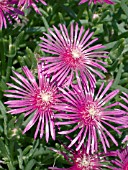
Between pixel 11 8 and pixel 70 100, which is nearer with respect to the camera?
pixel 70 100

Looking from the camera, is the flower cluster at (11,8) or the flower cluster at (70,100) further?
the flower cluster at (11,8)

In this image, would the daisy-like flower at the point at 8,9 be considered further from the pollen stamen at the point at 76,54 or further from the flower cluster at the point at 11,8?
the pollen stamen at the point at 76,54

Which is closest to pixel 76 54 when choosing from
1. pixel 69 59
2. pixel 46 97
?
pixel 69 59

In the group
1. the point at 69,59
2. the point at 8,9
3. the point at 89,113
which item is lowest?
the point at 89,113

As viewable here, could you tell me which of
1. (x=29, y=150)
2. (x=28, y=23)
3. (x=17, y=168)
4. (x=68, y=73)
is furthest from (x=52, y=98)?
→ (x=28, y=23)

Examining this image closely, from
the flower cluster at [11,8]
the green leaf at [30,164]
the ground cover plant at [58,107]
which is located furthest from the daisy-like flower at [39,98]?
the flower cluster at [11,8]

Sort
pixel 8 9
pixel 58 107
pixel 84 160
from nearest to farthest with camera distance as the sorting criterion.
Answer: pixel 58 107 < pixel 84 160 < pixel 8 9

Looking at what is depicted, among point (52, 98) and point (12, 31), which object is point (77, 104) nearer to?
point (52, 98)

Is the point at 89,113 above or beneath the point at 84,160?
above

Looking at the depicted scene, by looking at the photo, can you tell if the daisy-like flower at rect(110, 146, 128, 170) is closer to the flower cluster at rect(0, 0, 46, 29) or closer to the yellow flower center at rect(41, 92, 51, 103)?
the yellow flower center at rect(41, 92, 51, 103)

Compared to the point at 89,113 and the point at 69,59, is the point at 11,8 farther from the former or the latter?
the point at 89,113

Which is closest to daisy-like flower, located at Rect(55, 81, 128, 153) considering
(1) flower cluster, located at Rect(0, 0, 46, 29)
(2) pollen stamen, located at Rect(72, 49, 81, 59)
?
(2) pollen stamen, located at Rect(72, 49, 81, 59)
